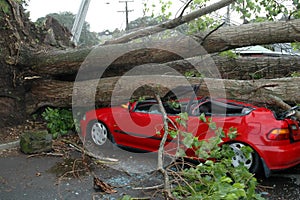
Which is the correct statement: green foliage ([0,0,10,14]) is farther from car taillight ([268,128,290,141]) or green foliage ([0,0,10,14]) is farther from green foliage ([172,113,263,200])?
car taillight ([268,128,290,141])

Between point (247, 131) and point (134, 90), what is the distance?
245cm

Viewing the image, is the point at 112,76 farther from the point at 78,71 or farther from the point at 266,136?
the point at 266,136

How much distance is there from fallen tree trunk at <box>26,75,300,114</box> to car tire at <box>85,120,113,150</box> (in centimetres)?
63

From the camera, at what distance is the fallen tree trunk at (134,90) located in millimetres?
4871

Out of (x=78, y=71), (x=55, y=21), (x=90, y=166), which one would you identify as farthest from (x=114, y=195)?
(x=55, y=21)

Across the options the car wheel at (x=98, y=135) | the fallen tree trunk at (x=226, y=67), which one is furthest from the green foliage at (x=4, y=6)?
the car wheel at (x=98, y=135)

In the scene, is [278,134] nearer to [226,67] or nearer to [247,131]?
[247,131]

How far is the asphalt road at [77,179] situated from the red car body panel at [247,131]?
10.6 inches

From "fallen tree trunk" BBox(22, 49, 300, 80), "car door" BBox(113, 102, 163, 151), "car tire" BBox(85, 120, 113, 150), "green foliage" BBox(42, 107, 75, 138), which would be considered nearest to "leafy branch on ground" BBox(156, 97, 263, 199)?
"car door" BBox(113, 102, 163, 151)

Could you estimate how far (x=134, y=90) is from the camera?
5934 mm

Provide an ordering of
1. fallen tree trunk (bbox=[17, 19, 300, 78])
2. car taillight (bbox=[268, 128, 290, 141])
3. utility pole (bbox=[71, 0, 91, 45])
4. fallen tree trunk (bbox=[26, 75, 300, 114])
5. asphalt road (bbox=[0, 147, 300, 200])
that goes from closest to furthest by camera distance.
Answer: asphalt road (bbox=[0, 147, 300, 200]) → car taillight (bbox=[268, 128, 290, 141]) → fallen tree trunk (bbox=[26, 75, 300, 114]) → fallen tree trunk (bbox=[17, 19, 300, 78]) → utility pole (bbox=[71, 0, 91, 45])

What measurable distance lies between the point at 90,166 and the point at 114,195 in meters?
1.14

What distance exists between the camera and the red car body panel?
4.05 metres

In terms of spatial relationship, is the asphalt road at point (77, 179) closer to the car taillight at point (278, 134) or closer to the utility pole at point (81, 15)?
the car taillight at point (278, 134)
